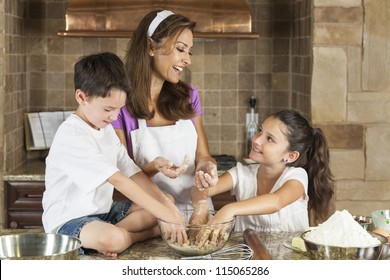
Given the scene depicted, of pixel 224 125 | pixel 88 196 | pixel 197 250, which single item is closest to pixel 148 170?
pixel 88 196

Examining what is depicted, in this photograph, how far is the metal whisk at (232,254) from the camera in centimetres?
202

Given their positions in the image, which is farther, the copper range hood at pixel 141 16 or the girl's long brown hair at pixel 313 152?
the copper range hood at pixel 141 16

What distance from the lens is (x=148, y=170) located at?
276 cm

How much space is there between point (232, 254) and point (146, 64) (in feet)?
3.30

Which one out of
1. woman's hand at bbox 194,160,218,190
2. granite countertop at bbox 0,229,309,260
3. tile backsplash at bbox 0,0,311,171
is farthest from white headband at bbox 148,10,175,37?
tile backsplash at bbox 0,0,311,171

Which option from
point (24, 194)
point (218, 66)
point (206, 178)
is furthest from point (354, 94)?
point (24, 194)

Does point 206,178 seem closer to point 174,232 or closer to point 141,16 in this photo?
point 174,232

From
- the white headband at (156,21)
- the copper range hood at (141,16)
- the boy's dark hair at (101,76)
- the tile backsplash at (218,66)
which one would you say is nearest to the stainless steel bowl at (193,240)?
the boy's dark hair at (101,76)

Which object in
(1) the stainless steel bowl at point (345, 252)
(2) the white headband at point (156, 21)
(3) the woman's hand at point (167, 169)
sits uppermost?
(2) the white headband at point (156, 21)

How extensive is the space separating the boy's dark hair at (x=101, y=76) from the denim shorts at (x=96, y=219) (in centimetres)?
38

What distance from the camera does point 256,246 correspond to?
204 cm

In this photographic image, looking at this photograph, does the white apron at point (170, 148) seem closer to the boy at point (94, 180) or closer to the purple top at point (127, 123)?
the purple top at point (127, 123)
